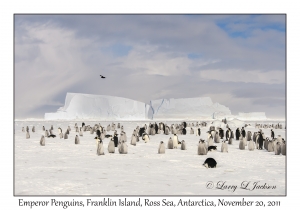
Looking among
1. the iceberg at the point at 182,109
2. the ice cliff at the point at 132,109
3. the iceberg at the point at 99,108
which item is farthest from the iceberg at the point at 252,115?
the iceberg at the point at 99,108

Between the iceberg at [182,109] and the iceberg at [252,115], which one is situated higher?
the iceberg at [182,109]

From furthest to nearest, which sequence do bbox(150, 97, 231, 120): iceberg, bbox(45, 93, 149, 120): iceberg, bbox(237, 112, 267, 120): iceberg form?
bbox(237, 112, 267, 120): iceberg
bbox(150, 97, 231, 120): iceberg
bbox(45, 93, 149, 120): iceberg

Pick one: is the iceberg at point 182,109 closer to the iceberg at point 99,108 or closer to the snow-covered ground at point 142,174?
the iceberg at point 99,108

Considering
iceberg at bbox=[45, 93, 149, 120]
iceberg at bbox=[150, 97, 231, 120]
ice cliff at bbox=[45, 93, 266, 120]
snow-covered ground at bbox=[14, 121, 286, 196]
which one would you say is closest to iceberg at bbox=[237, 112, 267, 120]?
ice cliff at bbox=[45, 93, 266, 120]

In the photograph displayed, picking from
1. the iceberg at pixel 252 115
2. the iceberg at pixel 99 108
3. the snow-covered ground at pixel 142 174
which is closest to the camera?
the snow-covered ground at pixel 142 174

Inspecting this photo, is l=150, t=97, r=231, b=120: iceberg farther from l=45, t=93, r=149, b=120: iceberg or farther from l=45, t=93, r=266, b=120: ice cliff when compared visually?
l=45, t=93, r=149, b=120: iceberg

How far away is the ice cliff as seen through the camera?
8731 cm

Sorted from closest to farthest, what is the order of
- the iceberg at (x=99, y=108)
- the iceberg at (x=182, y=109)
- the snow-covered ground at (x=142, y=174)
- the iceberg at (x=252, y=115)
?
the snow-covered ground at (x=142, y=174) → the iceberg at (x=99, y=108) → the iceberg at (x=182, y=109) → the iceberg at (x=252, y=115)

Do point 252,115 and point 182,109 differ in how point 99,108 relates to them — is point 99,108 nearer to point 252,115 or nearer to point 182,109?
point 182,109

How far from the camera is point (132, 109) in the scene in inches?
3575

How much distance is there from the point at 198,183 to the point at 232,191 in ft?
3.26

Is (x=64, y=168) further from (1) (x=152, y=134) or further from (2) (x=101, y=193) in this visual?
(1) (x=152, y=134)

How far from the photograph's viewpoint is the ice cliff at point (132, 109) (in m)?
87.3
